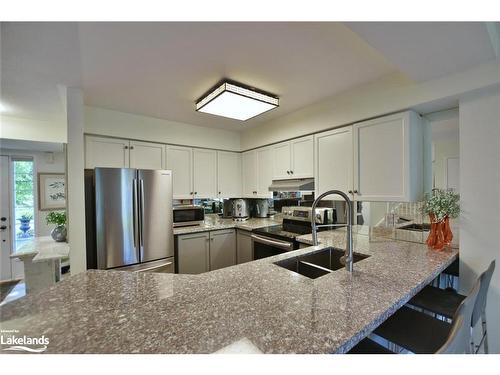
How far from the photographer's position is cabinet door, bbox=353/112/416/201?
1.77 meters

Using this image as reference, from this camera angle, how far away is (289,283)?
40.6 inches

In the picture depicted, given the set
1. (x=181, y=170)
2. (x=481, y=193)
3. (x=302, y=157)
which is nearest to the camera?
(x=481, y=193)

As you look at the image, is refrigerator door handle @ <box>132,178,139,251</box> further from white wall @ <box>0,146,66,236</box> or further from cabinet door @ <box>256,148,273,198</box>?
white wall @ <box>0,146,66,236</box>

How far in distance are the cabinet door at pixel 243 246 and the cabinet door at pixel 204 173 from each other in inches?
29.6

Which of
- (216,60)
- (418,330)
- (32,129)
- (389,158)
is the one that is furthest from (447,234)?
(32,129)

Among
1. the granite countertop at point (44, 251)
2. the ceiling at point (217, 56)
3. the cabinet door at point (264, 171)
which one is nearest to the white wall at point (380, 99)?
the ceiling at point (217, 56)

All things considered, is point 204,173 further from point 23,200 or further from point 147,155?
point 23,200

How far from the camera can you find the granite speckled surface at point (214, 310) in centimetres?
64

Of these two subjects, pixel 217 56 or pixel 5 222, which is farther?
pixel 5 222

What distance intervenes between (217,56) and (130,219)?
174 centimetres

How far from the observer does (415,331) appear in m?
1.06

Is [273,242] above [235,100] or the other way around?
the other way around

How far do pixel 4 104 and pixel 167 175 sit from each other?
5.83ft
